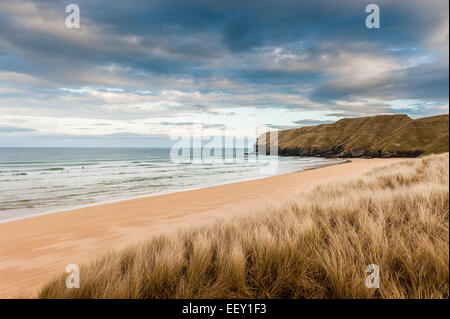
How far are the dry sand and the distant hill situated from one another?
55.6 metres

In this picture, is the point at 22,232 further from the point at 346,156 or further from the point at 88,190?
the point at 346,156

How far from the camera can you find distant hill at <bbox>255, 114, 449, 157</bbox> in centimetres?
5653

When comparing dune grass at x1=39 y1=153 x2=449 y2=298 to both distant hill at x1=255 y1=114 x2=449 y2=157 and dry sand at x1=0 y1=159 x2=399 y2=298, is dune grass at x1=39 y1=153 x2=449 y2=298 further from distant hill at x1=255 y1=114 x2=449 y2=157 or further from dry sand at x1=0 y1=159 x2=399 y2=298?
distant hill at x1=255 y1=114 x2=449 y2=157

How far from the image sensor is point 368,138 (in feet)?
271

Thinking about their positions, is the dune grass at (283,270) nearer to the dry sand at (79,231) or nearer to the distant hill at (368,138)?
the dry sand at (79,231)

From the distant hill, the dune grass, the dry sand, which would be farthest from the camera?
the distant hill

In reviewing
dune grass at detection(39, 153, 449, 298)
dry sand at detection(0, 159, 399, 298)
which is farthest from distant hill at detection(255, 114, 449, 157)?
dune grass at detection(39, 153, 449, 298)

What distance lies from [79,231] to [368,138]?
3774 inches

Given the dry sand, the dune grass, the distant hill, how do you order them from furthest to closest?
the distant hill, the dry sand, the dune grass

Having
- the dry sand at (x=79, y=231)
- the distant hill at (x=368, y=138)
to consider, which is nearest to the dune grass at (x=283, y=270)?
the dry sand at (x=79, y=231)

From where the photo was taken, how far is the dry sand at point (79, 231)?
4449mm

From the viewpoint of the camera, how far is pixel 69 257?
512 cm

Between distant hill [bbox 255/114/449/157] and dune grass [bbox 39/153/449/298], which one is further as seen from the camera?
distant hill [bbox 255/114/449/157]

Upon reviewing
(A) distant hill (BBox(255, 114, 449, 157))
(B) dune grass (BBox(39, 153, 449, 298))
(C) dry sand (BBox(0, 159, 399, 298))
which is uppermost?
(A) distant hill (BBox(255, 114, 449, 157))
